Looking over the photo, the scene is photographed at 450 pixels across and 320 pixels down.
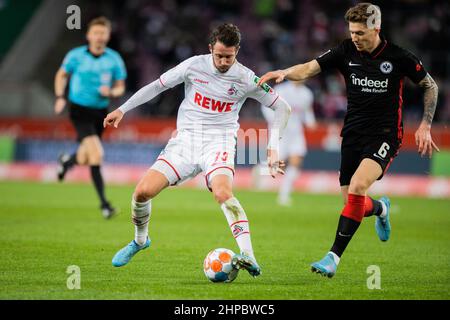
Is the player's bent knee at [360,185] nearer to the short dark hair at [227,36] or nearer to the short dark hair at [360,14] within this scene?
the short dark hair at [360,14]

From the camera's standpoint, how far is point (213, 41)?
7.91 metres

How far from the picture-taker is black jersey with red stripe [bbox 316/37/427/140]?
8227 millimetres

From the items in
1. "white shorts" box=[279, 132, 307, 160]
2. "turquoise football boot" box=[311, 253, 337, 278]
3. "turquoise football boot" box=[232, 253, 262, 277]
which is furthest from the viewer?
"white shorts" box=[279, 132, 307, 160]

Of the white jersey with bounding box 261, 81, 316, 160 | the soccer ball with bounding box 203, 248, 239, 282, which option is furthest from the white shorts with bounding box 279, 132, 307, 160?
the soccer ball with bounding box 203, 248, 239, 282

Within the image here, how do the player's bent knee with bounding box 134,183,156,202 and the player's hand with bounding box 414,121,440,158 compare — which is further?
the player's hand with bounding box 414,121,440,158

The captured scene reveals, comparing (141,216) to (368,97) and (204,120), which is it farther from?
(368,97)

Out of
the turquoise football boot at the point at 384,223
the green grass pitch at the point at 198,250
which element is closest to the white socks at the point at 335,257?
the green grass pitch at the point at 198,250

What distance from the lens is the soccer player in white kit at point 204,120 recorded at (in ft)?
26.2

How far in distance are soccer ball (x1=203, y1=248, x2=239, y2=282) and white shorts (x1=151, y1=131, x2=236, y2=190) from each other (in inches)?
30.0

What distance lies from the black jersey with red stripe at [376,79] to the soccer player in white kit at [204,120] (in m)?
0.73

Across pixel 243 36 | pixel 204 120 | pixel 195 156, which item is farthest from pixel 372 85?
pixel 243 36

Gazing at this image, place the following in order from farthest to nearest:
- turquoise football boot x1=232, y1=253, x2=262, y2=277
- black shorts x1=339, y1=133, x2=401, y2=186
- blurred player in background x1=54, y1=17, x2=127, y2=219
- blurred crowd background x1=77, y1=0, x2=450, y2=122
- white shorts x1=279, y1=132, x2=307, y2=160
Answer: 1. blurred crowd background x1=77, y1=0, x2=450, y2=122
2. white shorts x1=279, y1=132, x2=307, y2=160
3. blurred player in background x1=54, y1=17, x2=127, y2=219
4. black shorts x1=339, y1=133, x2=401, y2=186
5. turquoise football boot x1=232, y1=253, x2=262, y2=277

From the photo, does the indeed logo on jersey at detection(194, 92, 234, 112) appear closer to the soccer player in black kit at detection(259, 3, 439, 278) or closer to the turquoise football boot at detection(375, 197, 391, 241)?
the soccer player in black kit at detection(259, 3, 439, 278)

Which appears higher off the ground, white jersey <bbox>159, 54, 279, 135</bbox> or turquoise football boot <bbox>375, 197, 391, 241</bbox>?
white jersey <bbox>159, 54, 279, 135</bbox>
